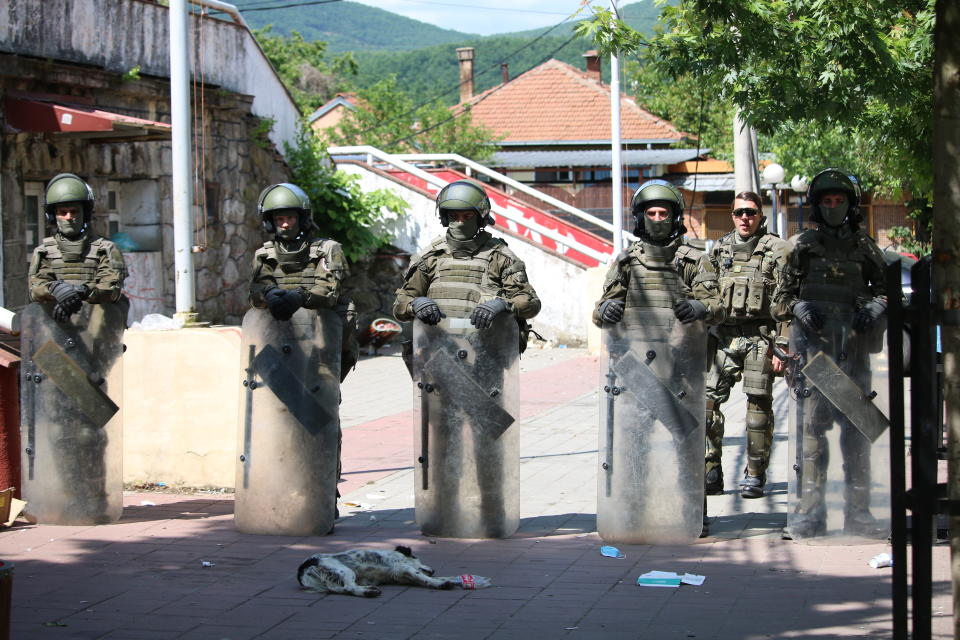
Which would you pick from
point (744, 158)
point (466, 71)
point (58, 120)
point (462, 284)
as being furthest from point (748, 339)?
point (466, 71)

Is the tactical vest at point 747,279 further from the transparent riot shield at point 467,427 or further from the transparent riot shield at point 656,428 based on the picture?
the transparent riot shield at point 467,427

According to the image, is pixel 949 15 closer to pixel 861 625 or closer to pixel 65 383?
pixel 861 625

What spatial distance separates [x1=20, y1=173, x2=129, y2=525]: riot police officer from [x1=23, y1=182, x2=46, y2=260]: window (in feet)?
20.4

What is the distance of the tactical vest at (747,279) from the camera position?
7996 mm

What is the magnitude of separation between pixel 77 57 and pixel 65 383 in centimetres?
744

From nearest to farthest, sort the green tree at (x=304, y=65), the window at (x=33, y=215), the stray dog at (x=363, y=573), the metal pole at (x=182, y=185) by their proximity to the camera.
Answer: the stray dog at (x=363, y=573)
the metal pole at (x=182, y=185)
the window at (x=33, y=215)
the green tree at (x=304, y=65)

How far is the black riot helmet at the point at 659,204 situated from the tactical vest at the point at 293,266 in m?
1.87

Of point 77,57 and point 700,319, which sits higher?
point 77,57

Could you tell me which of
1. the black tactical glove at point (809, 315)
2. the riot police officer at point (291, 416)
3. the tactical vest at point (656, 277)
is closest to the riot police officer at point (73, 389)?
the riot police officer at point (291, 416)

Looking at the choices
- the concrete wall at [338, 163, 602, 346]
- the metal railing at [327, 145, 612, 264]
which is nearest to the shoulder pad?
the concrete wall at [338, 163, 602, 346]

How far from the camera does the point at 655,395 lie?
671cm

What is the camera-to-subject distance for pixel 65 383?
7191 mm

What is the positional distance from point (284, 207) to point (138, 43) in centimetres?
836

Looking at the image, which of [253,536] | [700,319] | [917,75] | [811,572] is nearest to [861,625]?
[811,572]
